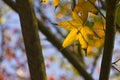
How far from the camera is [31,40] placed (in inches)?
56.1

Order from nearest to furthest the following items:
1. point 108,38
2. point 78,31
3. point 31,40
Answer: point 108,38 → point 78,31 → point 31,40

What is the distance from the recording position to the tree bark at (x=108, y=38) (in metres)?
0.93

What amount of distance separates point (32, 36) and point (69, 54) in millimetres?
1158

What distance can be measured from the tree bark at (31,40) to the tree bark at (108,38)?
1.35 ft

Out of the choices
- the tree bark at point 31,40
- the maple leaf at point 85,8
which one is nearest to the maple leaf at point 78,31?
the maple leaf at point 85,8

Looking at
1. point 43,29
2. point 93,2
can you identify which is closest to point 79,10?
point 93,2

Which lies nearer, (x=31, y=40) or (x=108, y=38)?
(x=108, y=38)

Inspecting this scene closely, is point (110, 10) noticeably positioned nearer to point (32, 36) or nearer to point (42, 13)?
point (32, 36)

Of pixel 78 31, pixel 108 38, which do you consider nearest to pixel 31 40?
pixel 78 31

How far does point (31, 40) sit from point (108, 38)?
511mm

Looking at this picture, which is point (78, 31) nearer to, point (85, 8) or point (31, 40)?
point (85, 8)

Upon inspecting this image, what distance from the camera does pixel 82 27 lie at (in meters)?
1.12

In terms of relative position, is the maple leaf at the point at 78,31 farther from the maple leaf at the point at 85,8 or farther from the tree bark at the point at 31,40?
the tree bark at the point at 31,40

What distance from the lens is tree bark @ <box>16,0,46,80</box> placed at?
141 centimetres
